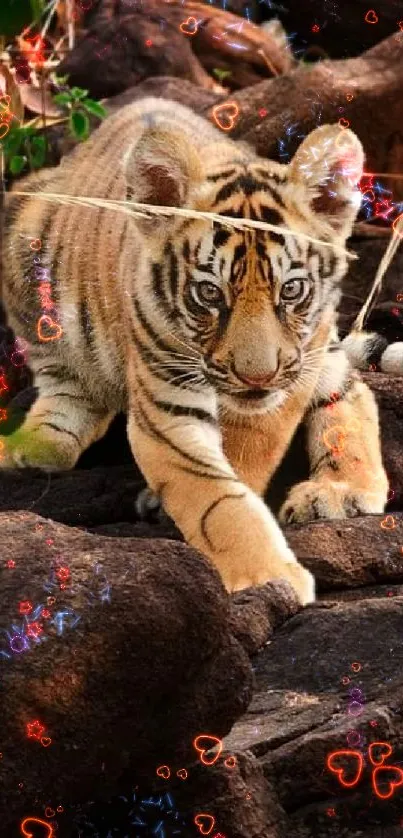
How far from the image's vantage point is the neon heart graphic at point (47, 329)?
8.13ft

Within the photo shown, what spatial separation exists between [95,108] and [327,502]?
1.01 m

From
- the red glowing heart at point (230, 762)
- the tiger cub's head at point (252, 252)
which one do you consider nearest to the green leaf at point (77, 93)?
the tiger cub's head at point (252, 252)

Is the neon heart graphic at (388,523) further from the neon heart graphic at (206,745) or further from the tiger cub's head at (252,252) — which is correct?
the neon heart graphic at (206,745)

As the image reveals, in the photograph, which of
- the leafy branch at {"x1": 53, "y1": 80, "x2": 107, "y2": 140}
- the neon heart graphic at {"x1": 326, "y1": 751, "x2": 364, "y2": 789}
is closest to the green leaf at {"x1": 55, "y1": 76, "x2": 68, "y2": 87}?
the leafy branch at {"x1": 53, "y1": 80, "x2": 107, "y2": 140}

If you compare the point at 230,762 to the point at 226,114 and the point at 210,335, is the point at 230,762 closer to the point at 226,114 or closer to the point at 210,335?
the point at 210,335

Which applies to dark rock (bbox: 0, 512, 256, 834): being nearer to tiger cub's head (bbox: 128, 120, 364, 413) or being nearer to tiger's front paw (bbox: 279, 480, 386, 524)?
tiger cub's head (bbox: 128, 120, 364, 413)

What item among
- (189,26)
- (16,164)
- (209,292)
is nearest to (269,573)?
(209,292)

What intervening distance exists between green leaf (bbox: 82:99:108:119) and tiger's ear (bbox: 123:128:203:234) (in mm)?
773

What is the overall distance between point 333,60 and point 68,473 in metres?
1.26

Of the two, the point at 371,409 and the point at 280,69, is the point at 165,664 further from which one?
the point at 280,69

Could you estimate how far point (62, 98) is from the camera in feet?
9.18

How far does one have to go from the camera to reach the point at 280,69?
3.14 meters

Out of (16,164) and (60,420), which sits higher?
(16,164)

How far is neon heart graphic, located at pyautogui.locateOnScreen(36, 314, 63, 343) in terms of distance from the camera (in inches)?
97.5
